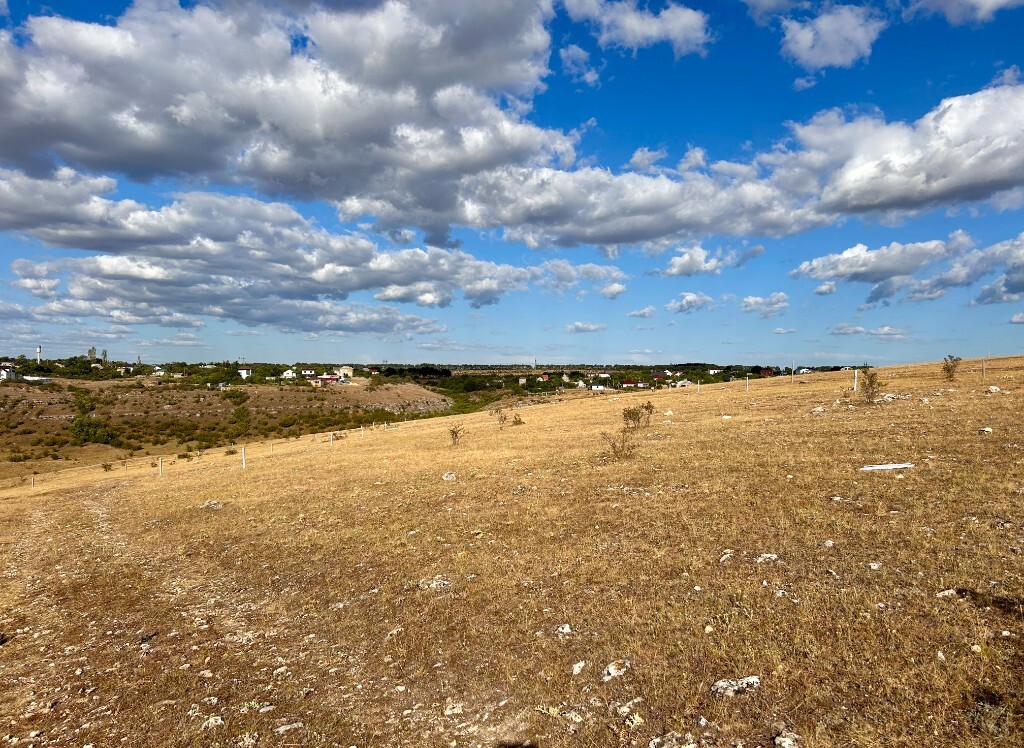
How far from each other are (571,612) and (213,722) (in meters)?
5.20

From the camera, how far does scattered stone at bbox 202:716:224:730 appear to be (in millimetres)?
6723

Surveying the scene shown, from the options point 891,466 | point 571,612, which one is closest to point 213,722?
Answer: point 571,612

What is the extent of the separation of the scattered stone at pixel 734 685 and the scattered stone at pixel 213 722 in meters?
6.16

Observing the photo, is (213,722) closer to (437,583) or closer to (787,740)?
(437,583)

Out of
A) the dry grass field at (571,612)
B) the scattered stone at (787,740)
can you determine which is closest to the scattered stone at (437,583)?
the dry grass field at (571,612)

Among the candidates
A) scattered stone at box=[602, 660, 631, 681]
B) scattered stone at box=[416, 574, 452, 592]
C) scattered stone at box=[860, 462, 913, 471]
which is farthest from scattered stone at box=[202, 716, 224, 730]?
scattered stone at box=[860, 462, 913, 471]

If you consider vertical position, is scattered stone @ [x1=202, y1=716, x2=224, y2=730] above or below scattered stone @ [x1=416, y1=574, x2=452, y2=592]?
below

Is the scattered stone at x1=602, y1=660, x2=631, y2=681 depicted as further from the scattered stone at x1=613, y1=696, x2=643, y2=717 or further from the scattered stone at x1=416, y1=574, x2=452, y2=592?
the scattered stone at x1=416, y1=574, x2=452, y2=592

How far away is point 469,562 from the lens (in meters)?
11.5

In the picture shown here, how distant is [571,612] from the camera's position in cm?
870

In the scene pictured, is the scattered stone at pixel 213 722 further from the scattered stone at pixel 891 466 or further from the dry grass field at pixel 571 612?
the scattered stone at pixel 891 466

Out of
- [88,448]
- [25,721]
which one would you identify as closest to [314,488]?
[25,721]

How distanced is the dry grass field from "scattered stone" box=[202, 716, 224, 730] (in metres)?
0.02

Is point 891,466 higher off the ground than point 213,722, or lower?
higher
